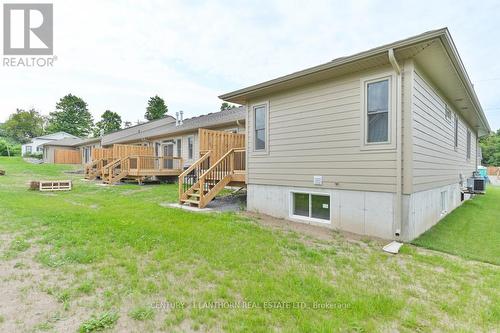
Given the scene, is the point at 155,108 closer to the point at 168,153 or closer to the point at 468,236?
the point at 168,153

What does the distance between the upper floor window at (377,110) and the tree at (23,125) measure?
6730cm

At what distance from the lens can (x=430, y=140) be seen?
230 inches

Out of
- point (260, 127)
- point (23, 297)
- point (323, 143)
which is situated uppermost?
point (260, 127)

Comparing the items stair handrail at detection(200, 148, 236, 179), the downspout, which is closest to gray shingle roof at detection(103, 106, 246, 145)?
stair handrail at detection(200, 148, 236, 179)

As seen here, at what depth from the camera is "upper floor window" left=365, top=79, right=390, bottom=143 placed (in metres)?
4.99

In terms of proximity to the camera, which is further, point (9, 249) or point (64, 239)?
point (64, 239)

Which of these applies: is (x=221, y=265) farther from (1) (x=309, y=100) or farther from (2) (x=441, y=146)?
(2) (x=441, y=146)

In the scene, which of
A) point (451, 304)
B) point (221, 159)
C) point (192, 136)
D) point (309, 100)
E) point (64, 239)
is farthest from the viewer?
point (192, 136)

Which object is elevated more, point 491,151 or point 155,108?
point 155,108

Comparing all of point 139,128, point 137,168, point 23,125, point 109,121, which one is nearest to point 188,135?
point 137,168

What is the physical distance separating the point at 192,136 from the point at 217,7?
720 cm

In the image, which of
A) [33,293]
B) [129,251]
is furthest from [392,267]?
[33,293]

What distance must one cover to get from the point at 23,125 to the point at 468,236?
7067cm

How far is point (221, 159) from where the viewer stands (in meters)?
8.03
